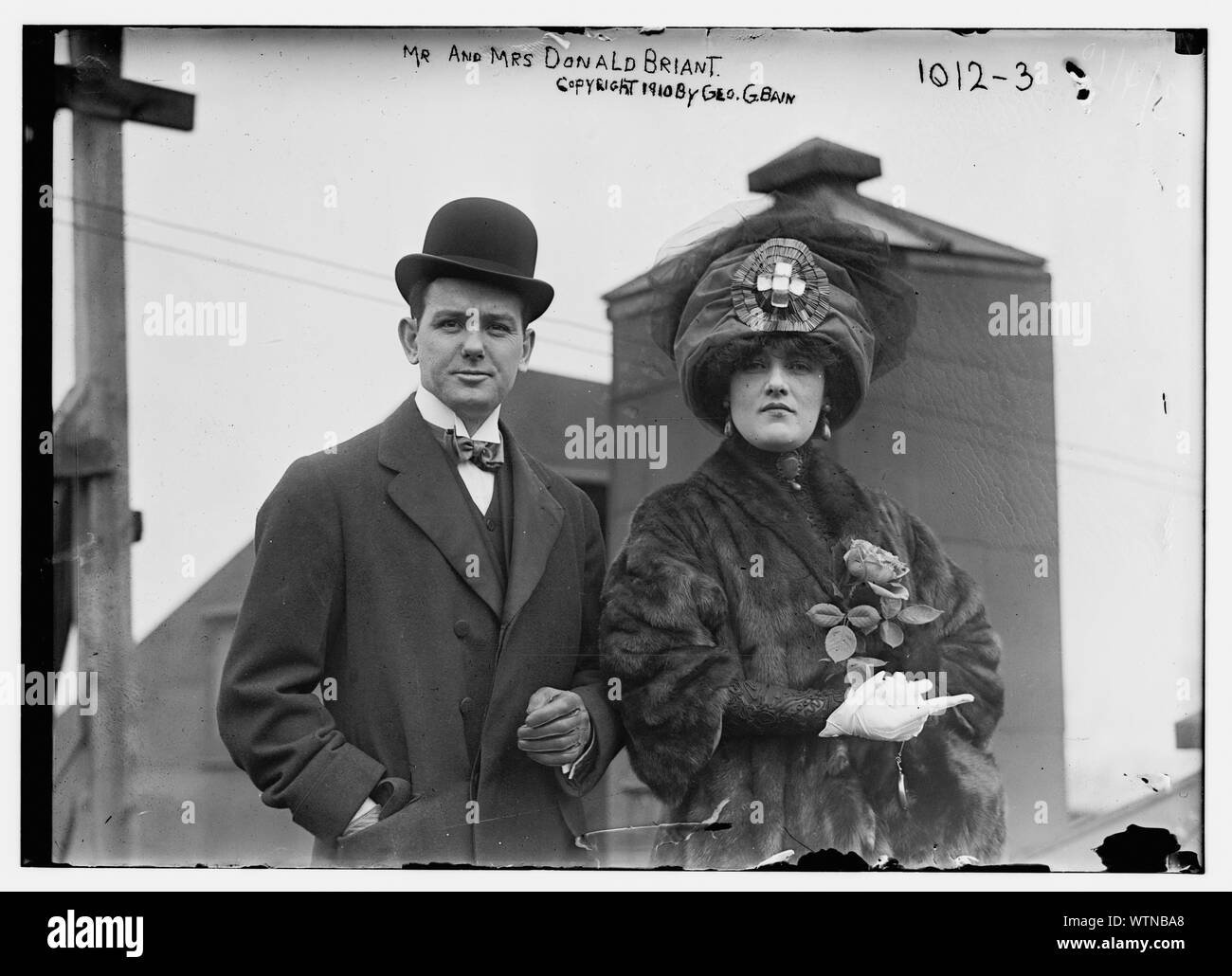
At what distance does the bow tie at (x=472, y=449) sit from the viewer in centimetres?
505

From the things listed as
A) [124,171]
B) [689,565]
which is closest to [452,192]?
[124,171]

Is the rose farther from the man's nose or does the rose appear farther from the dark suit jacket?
the man's nose

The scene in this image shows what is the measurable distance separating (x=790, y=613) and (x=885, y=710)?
44cm

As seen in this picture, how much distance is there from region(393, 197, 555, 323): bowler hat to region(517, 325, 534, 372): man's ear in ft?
0.12

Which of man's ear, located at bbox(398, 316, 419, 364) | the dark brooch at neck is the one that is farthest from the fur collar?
man's ear, located at bbox(398, 316, 419, 364)

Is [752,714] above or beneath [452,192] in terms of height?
beneath

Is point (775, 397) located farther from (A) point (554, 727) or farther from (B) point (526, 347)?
(A) point (554, 727)

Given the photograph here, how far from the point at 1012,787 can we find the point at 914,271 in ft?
5.84

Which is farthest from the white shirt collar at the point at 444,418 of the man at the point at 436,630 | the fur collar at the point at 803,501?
the fur collar at the point at 803,501

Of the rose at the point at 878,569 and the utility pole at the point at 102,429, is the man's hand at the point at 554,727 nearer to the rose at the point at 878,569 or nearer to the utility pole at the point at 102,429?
the rose at the point at 878,569

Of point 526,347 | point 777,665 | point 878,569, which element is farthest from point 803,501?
point 526,347

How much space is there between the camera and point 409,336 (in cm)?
509

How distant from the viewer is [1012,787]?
5145mm
